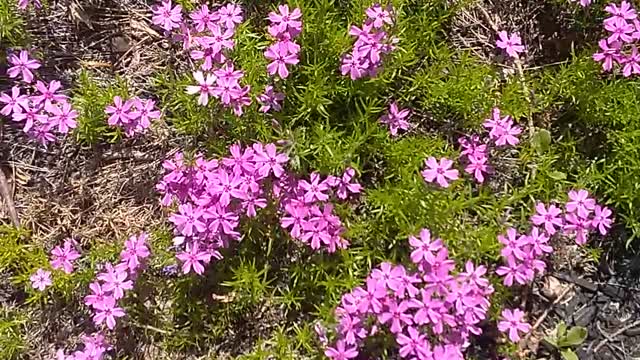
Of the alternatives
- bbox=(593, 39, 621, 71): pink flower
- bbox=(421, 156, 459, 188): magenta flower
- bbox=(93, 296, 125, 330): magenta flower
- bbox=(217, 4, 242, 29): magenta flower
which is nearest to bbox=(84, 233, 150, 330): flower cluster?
bbox=(93, 296, 125, 330): magenta flower

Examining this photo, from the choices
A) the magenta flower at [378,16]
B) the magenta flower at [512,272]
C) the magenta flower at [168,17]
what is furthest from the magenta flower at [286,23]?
the magenta flower at [512,272]

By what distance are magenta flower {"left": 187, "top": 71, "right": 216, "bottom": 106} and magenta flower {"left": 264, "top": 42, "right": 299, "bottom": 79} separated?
211 millimetres

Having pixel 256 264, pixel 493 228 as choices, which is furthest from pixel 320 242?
pixel 493 228

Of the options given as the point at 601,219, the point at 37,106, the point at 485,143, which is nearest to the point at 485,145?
the point at 485,143

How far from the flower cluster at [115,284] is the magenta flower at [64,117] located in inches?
19.1

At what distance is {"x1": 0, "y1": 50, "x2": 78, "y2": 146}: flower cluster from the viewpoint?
3.25 meters

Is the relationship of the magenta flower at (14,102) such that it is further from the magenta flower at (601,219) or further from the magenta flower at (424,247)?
the magenta flower at (601,219)

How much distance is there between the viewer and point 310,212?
10.1 feet

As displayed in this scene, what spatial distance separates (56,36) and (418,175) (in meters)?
1.58

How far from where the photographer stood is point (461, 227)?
10.4 ft

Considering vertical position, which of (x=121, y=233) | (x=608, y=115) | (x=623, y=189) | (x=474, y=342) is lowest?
(x=474, y=342)

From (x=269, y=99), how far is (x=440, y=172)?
67cm

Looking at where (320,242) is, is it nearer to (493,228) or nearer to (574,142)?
(493,228)

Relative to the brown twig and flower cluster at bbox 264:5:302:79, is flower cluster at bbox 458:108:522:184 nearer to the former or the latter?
the brown twig
